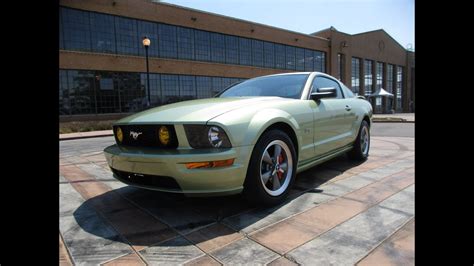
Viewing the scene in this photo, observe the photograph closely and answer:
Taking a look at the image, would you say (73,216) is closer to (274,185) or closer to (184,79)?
(274,185)

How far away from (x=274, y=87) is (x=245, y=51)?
2769 centimetres

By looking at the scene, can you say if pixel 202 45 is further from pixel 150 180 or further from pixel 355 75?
pixel 150 180

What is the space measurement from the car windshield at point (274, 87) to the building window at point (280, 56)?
29818 millimetres

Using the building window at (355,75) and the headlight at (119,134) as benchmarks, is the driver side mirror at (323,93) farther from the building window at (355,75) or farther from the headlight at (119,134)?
the building window at (355,75)

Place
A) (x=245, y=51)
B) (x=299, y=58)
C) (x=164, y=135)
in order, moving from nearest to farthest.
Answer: (x=164, y=135)
(x=245, y=51)
(x=299, y=58)

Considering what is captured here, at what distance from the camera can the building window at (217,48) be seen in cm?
2803

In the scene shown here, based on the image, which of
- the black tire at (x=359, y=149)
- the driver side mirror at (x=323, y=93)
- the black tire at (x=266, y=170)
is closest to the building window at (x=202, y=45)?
the black tire at (x=359, y=149)

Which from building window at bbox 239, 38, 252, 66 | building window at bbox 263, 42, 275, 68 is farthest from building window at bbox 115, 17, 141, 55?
building window at bbox 263, 42, 275, 68

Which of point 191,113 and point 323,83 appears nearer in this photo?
point 191,113

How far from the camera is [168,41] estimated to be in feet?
83.9

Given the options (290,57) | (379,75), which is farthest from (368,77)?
(290,57)
